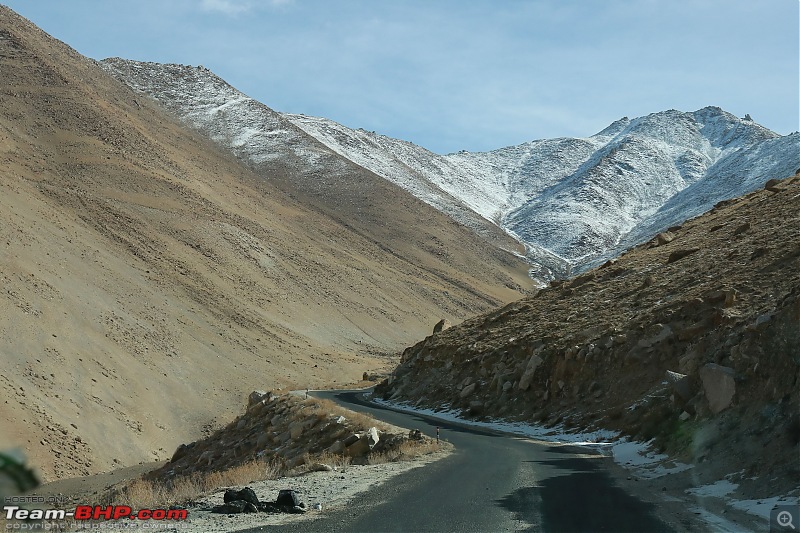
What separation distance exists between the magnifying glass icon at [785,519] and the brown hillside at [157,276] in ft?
49.5

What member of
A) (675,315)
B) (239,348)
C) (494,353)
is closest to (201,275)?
(239,348)

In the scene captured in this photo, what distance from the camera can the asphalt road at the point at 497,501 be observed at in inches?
373

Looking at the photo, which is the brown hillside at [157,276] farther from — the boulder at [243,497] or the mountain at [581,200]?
the mountain at [581,200]

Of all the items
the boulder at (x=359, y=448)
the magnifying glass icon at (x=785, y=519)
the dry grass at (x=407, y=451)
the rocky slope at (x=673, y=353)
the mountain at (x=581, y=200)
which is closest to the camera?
the magnifying glass icon at (x=785, y=519)

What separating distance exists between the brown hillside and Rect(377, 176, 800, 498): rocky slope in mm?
13256

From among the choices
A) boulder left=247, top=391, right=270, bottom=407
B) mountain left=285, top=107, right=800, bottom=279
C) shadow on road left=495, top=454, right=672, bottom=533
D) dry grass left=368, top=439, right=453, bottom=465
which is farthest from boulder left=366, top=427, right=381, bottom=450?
mountain left=285, top=107, right=800, bottom=279

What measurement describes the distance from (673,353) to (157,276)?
43491 mm

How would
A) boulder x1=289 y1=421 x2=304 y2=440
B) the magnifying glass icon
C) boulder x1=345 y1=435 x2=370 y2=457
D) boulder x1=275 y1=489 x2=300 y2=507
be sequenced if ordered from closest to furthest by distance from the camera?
1. the magnifying glass icon
2. boulder x1=275 y1=489 x2=300 y2=507
3. boulder x1=345 y1=435 x2=370 y2=457
4. boulder x1=289 y1=421 x2=304 y2=440

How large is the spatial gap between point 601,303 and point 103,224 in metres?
45.6

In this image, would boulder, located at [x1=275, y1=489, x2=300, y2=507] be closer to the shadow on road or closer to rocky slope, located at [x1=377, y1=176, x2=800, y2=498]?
the shadow on road

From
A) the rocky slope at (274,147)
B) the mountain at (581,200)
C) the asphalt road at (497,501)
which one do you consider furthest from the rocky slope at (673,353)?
the mountain at (581,200)

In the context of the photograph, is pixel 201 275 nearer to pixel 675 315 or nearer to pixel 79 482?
pixel 79 482

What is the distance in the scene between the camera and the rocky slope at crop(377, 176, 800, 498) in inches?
544

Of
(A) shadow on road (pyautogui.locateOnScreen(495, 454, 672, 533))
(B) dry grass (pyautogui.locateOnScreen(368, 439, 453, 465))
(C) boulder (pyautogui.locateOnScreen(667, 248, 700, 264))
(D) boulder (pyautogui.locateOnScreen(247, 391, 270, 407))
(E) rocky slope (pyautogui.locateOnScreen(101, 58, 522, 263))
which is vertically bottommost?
(D) boulder (pyautogui.locateOnScreen(247, 391, 270, 407))
